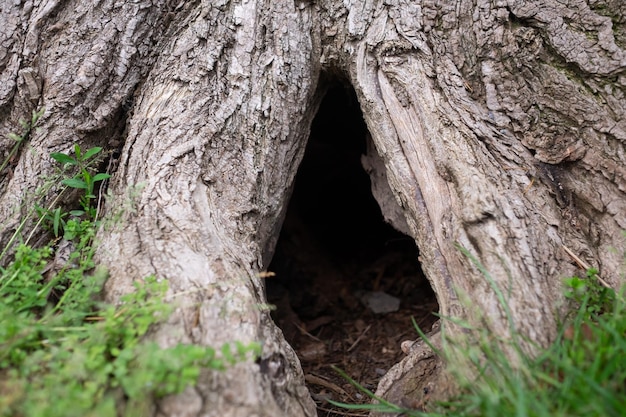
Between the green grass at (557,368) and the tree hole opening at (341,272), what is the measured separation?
1.07 m

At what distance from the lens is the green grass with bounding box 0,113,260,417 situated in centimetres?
140

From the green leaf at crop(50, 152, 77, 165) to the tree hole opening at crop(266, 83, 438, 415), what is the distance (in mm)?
1709

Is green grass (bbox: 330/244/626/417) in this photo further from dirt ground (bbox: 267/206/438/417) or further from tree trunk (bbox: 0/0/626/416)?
dirt ground (bbox: 267/206/438/417)

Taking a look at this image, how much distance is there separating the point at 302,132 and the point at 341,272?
5.51 feet

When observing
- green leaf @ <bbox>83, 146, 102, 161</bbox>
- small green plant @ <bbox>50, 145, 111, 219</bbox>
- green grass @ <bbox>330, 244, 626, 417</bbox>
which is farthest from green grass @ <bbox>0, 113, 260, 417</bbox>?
green grass @ <bbox>330, 244, 626, 417</bbox>

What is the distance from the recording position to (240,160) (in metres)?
2.50

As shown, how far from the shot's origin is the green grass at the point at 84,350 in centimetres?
140

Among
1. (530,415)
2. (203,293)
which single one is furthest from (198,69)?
(530,415)

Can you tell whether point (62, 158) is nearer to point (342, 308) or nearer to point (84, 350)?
Answer: point (84, 350)

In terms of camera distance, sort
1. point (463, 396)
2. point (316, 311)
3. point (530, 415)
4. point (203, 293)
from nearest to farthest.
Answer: point (530, 415) → point (463, 396) → point (203, 293) → point (316, 311)

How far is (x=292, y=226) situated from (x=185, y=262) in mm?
2503

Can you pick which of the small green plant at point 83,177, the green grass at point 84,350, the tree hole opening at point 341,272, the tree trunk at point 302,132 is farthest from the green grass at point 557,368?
the small green plant at point 83,177

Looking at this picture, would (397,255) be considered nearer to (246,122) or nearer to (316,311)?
(316,311)

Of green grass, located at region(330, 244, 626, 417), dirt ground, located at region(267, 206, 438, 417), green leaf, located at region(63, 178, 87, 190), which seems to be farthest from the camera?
dirt ground, located at region(267, 206, 438, 417)
